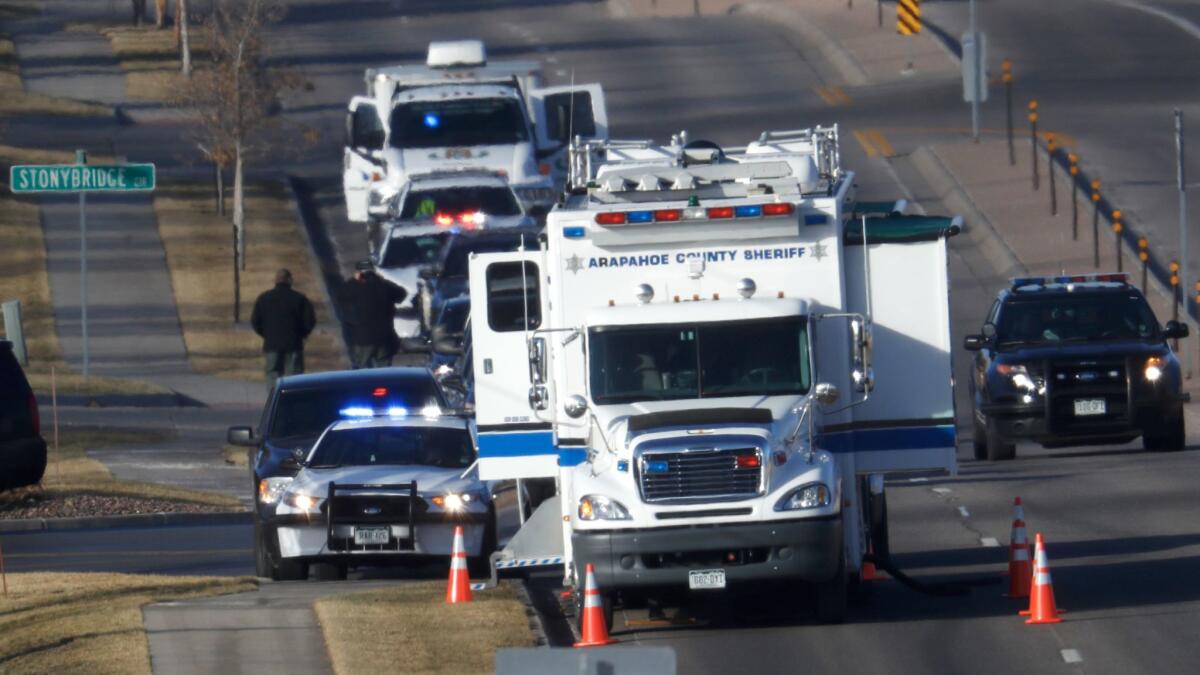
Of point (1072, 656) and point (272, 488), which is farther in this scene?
point (272, 488)

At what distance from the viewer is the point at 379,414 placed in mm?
20812

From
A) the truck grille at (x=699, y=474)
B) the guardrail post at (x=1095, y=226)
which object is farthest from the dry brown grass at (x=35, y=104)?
the truck grille at (x=699, y=474)

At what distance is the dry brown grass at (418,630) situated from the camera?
13.6 metres

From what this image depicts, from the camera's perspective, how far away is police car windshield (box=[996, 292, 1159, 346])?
83.8ft

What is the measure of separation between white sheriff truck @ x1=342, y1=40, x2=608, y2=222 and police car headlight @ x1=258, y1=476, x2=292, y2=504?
16.9 m

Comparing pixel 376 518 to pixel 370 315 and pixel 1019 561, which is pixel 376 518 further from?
pixel 370 315

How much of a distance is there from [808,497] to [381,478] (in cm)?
491

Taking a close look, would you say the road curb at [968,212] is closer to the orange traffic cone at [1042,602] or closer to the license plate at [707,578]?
the orange traffic cone at [1042,602]

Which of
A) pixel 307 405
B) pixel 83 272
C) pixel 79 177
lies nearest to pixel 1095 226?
pixel 83 272

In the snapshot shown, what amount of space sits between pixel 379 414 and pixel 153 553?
2.39 meters

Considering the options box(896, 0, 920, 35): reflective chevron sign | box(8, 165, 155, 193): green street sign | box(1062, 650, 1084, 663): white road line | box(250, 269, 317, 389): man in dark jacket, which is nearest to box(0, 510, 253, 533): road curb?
box(8, 165, 155, 193): green street sign

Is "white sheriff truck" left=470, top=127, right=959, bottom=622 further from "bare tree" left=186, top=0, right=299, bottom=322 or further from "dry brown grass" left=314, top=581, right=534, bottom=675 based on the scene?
"bare tree" left=186, top=0, right=299, bottom=322

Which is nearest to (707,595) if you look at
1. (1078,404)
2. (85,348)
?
(1078,404)

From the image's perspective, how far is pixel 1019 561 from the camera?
52.6 ft
